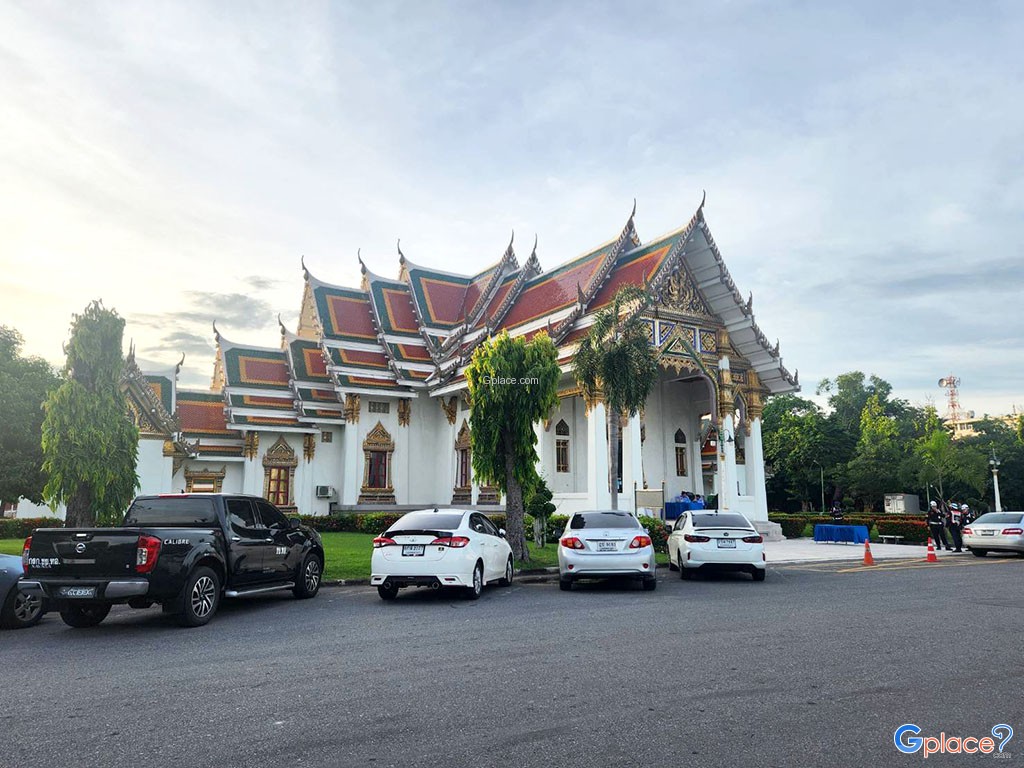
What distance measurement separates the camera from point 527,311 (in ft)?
106

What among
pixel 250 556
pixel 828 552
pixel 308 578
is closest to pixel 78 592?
pixel 250 556

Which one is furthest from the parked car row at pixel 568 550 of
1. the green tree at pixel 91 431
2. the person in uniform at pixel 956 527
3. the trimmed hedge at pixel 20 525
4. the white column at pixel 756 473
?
the trimmed hedge at pixel 20 525

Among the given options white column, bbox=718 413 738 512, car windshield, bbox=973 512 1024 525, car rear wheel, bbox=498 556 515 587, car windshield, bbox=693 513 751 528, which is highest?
white column, bbox=718 413 738 512

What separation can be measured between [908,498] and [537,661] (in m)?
47.0

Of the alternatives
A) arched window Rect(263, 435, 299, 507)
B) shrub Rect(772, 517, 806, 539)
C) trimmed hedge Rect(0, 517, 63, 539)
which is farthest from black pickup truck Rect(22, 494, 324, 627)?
shrub Rect(772, 517, 806, 539)

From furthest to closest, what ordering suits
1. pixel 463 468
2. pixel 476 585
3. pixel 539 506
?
pixel 463 468
pixel 539 506
pixel 476 585

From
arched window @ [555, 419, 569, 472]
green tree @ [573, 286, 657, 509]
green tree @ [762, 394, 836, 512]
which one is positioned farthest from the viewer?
green tree @ [762, 394, 836, 512]

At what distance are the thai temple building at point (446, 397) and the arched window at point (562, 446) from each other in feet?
0.21

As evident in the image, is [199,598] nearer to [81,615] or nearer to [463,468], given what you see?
[81,615]

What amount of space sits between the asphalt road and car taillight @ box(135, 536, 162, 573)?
31.1 inches

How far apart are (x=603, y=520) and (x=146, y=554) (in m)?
7.57

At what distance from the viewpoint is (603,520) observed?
13.4m

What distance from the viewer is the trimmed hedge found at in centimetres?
2506

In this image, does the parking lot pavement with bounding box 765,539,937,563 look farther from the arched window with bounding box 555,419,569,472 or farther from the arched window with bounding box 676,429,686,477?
the arched window with bounding box 555,419,569,472
